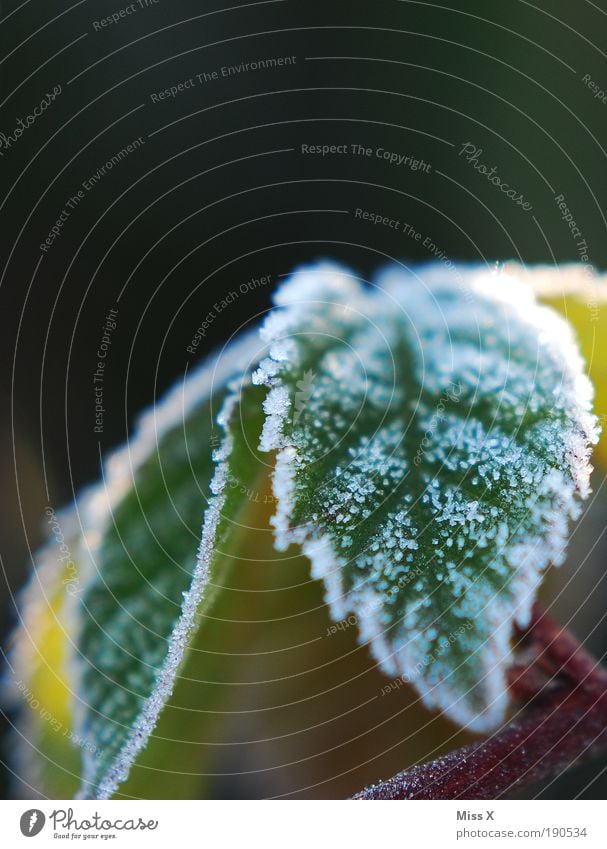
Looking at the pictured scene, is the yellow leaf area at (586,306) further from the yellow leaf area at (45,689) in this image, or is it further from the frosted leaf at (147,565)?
the yellow leaf area at (45,689)

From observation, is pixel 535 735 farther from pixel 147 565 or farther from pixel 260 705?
pixel 147 565

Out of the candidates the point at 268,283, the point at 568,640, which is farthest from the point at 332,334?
the point at 568,640

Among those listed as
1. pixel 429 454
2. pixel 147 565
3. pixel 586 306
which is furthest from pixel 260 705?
pixel 586 306
